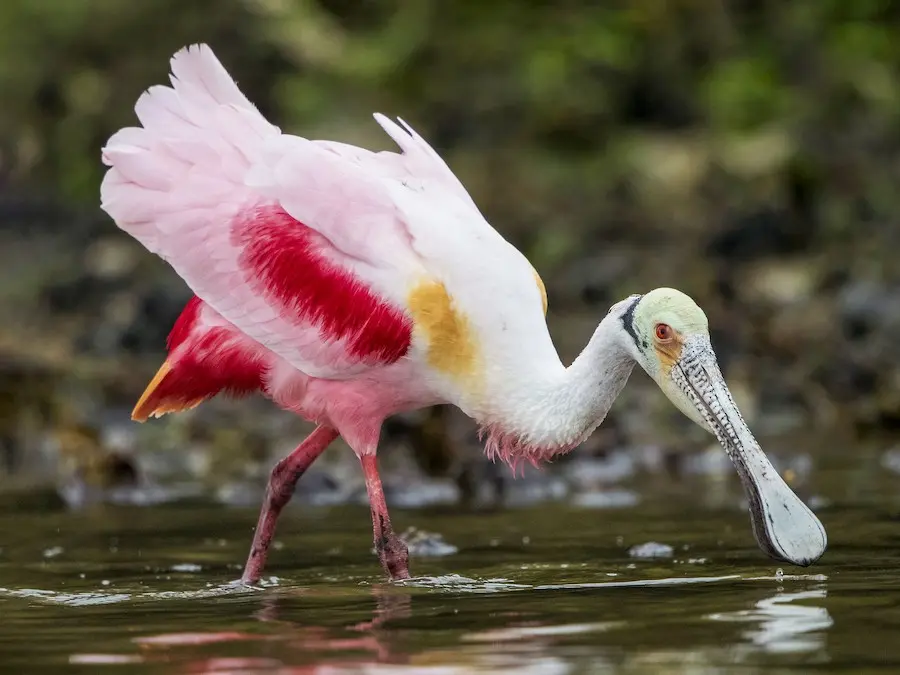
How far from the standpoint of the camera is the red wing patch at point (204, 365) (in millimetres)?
8414

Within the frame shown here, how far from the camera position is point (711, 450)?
12102mm

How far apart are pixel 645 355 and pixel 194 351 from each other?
2198mm

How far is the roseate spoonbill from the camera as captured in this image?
25.1 ft

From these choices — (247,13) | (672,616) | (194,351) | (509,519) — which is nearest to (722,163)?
(247,13)

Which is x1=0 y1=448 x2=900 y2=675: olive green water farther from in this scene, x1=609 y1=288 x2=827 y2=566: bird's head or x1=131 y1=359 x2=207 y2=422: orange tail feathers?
x1=131 y1=359 x2=207 y2=422: orange tail feathers

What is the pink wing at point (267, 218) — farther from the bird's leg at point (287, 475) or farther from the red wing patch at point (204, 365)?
the bird's leg at point (287, 475)

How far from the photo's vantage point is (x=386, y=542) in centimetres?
765

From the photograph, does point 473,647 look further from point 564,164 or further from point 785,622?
point 564,164

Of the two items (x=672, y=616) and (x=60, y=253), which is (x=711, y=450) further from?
(x=60, y=253)

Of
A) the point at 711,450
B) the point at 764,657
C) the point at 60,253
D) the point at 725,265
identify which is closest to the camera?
the point at 764,657

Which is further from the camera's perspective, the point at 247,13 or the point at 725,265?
the point at 247,13

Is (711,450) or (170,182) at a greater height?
(170,182)

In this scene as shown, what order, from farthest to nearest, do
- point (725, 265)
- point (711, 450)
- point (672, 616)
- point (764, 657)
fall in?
point (725, 265)
point (711, 450)
point (672, 616)
point (764, 657)

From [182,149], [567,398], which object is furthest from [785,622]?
[182,149]
